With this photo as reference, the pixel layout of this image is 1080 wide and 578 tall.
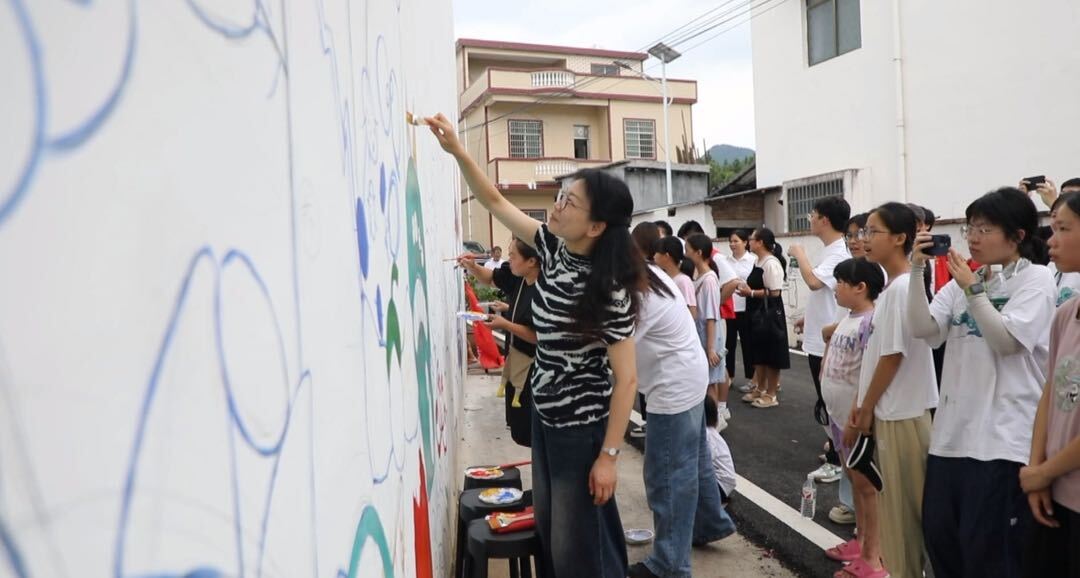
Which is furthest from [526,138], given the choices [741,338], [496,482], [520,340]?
[496,482]

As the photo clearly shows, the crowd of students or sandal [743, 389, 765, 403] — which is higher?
the crowd of students

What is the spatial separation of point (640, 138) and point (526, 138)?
411cm

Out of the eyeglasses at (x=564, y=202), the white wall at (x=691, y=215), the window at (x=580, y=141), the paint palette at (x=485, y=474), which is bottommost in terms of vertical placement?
the paint palette at (x=485, y=474)

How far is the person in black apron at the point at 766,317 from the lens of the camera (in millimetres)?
5984

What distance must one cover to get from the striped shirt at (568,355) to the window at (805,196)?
10.3m

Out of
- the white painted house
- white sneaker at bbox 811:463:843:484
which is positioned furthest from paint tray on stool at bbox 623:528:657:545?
the white painted house

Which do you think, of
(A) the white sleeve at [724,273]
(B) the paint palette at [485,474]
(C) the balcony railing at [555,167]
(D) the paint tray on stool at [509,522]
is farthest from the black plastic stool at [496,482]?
(C) the balcony railing at [555,167]

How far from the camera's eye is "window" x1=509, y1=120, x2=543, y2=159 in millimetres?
24297

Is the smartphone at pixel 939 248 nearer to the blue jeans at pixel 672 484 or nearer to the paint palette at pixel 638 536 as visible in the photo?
the blue jeans at pixel 672 484

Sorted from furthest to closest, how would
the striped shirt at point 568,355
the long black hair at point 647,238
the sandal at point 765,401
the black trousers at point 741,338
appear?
the black trousers at point 741,338 → the sandal at point 765,401 → the long black hair at point 647,238 → the striped shirt at point 568,355

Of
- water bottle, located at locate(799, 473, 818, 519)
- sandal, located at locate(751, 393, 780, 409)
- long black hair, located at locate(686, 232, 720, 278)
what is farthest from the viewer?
sandal, located at locate(751, 393, 780, 409)

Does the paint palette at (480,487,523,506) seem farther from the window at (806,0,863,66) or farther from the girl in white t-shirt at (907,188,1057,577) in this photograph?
the window at (806,0,863,66)

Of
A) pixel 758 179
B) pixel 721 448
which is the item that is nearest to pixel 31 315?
pixel 721 448

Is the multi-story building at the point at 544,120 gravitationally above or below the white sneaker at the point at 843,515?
above
